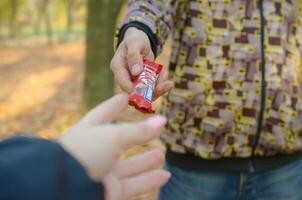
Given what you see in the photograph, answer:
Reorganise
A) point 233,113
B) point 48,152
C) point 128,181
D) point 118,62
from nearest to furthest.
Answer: point 48,152 < point 128,181 < point 118,62 < point 233,113

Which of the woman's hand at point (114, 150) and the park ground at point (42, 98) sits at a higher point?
the woman's hand at point (114, 150)

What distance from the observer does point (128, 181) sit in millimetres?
1161

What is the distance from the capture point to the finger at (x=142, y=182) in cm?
116

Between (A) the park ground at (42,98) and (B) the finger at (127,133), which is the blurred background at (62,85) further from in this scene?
(B) the finger at (127,133)

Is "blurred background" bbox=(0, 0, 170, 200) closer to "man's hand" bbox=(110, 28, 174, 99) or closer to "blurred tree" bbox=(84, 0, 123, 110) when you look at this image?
"blurred tree" bbox=(84, 0, 123, 110)

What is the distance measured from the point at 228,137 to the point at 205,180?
22 cm

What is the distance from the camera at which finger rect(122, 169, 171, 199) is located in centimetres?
116

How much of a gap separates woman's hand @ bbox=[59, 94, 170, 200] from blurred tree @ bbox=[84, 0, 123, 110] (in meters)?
5.85

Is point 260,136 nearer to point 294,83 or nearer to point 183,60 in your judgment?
point 294,83

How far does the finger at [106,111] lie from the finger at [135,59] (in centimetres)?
36

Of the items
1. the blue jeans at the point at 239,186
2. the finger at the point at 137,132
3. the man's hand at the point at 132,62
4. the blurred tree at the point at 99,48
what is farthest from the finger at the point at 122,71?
the blurred tree at the point at 99,48

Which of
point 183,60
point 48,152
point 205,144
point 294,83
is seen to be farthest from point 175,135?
point 48,152

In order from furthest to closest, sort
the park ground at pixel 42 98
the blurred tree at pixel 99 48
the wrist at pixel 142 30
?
the park ground at pixel 42 98
the blurred tree at pixel 99 48
the wrist at pixel 142 30

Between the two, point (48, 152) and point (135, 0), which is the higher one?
point (135, 0)
